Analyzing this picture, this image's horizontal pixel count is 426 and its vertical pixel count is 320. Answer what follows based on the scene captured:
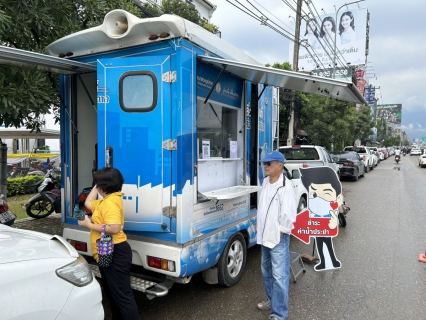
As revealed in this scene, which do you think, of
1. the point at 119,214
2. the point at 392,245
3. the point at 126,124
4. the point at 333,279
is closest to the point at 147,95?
the point at 126,124

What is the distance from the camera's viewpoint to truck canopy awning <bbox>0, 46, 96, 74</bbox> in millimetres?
2965

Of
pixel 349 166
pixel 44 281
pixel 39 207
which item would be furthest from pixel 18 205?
pixel 349 166

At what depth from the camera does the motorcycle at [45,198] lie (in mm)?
6746

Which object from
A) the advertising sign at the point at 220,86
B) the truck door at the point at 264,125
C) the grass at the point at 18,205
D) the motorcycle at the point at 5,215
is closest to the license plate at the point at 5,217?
the motorcycle at the point at 5,215

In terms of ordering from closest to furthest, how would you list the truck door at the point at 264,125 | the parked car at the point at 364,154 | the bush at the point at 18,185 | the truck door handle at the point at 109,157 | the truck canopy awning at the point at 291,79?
the truck door handle at the point at 109,157, the truck canopy awning at the point at 291,79, the truck door at the point at 264,125, the bush at the point at 18,185, the parked car at the point at 364,154

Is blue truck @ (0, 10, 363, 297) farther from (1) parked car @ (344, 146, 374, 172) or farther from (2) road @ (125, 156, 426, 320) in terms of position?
(1) parked car @ (344, 146, 374, 172)

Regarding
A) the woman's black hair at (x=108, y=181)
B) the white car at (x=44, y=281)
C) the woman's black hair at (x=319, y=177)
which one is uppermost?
the woman's black hair at (x=108, y=181)

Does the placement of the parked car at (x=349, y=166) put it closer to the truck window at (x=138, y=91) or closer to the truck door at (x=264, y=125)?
the truck door at (x=264, y=125)

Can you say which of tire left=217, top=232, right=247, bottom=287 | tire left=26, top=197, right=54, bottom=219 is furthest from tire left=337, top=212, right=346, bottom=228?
→ tire left=26, top=197, right=54, bottom=219

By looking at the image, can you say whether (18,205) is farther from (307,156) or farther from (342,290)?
(307,156)

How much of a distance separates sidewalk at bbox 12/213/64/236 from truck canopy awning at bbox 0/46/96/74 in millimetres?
3547

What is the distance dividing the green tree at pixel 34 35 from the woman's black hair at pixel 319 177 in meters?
3.74

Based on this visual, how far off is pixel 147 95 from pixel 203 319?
95.0 inches

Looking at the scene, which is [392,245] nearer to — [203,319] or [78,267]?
[203,319]
